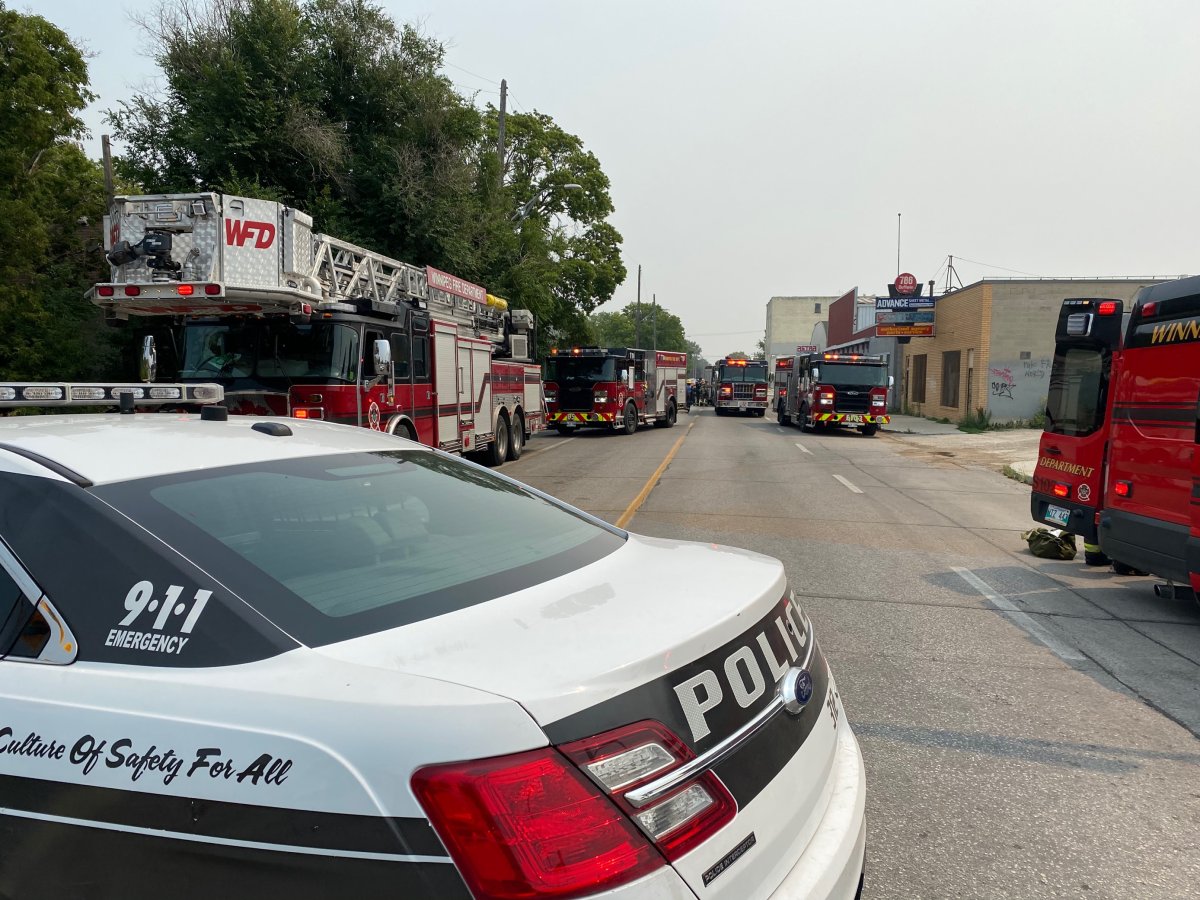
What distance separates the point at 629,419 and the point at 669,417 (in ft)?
20.4

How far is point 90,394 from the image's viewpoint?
355 centimetres

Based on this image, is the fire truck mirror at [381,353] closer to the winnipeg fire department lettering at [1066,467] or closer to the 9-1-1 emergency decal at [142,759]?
the winnipeg fire department lettering at [1066,467]

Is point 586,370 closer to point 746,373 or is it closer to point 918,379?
point 746,373

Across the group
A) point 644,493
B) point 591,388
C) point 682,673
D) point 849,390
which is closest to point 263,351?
point 644,493

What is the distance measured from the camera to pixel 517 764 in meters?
1.52

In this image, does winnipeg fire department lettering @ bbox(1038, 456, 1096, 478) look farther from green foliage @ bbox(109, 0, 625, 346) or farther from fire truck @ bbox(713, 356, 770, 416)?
fire truck @ bbox(713, 356, 770, 416)

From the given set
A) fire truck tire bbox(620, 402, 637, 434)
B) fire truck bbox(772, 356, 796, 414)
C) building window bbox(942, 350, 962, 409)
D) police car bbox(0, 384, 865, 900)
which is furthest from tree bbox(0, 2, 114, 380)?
building window bbox(942, 350, 962, 409)

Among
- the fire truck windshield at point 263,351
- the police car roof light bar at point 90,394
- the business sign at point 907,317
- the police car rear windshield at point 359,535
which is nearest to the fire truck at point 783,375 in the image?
the business sign at point 907,317

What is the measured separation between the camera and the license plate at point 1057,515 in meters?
8.29

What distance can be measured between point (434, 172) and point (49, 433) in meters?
22.8

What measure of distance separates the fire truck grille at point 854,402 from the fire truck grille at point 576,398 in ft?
28.6

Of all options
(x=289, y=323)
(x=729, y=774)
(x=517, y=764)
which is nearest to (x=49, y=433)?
(x=517, y=764)

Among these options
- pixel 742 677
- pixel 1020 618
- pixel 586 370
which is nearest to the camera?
pixel 742 677

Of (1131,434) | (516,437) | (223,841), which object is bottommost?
(516,437)
